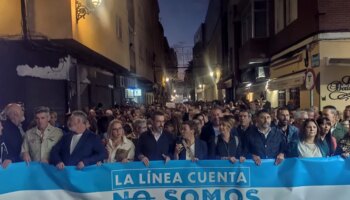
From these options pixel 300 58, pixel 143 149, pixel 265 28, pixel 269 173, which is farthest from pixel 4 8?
pixel 265 28

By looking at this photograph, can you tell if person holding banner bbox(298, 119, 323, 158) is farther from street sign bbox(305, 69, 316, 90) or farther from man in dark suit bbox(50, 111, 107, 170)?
street sign bbox(305, 69, 316, 90)

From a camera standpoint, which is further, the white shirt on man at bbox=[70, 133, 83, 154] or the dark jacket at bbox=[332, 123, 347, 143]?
the dark jacket at bbox=[332, 123, 347, 143]

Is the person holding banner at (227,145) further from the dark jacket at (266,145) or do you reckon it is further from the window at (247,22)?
the window at (247,22)

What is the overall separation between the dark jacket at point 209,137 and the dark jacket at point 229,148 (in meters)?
0.09

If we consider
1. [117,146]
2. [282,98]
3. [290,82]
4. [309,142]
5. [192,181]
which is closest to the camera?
[192,181]

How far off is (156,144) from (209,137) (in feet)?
4.57

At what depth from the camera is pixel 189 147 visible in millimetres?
5801

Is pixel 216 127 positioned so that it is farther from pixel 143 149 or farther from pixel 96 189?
pixel 96 189

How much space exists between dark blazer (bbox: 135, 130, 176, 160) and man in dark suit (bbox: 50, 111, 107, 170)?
631 millimetres

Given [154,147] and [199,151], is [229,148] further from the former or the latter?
[154,147]

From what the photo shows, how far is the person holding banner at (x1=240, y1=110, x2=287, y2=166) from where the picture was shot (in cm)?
582

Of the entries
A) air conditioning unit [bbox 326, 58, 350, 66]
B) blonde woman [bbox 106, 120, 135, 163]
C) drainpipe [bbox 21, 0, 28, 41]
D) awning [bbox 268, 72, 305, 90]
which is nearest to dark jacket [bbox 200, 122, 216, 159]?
blonde woman [bbox 106, 120, 135, 163]

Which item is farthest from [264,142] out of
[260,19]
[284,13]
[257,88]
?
[257,88]

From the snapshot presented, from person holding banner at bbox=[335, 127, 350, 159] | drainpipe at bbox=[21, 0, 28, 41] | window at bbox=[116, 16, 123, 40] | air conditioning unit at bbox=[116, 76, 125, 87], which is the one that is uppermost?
window at bbox=[116, 16, 123, 40]
